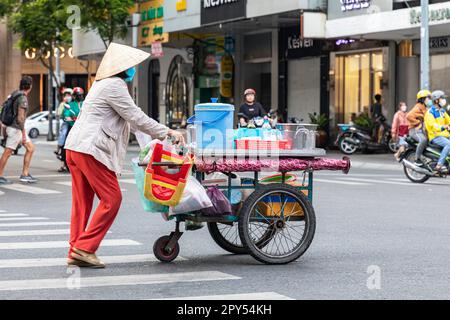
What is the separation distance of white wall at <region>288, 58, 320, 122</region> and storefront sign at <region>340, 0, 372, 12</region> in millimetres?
5542

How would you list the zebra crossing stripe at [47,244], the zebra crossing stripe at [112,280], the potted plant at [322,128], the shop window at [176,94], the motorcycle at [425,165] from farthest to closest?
the shop window at [176,94]
the potted plant at [322,128]
the motorcycle at [425,165]
the zebra crossing stripe at [47,244]
the zebra crossing stripe at [112,280]

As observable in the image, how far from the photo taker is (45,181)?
20.4 meters

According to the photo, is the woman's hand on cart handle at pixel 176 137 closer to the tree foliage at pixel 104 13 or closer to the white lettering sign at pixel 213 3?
the white lettering sign at pixel 213 3

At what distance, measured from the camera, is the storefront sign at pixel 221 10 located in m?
34.2

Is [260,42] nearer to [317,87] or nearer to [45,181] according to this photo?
[317,87]

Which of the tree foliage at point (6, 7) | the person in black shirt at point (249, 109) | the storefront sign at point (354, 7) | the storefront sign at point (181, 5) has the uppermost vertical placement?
the tree foliage at point (6, 7)

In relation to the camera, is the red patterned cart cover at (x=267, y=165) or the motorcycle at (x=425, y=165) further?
the motorcycle at (x=425, y=165)

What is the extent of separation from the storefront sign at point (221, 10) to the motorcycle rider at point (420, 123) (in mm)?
12980

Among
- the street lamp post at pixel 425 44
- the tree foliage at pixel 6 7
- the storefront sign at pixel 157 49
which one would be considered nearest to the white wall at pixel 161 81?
the storefront sign at pixel 157 49

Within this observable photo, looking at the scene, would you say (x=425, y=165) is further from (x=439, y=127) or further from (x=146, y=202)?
(x=146, y=202)

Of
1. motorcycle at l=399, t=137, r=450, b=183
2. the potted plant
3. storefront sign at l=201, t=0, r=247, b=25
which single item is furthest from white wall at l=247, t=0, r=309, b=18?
motorcycle at l=399, t=137, r=450, b=183
